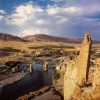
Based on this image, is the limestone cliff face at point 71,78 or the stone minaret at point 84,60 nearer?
the stone minaret at point 84,60

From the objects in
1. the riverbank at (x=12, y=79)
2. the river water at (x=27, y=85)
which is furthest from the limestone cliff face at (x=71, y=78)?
the riverbank at (x=12, y=79)

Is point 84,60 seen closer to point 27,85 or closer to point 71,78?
point 71,78

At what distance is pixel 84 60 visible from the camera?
21734 millimetres

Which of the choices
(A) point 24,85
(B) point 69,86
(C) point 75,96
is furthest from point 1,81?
(C) point 75,96

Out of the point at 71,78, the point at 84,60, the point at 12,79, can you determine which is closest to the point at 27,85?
the point at 12,79

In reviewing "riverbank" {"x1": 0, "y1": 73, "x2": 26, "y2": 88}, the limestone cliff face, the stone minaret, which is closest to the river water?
"riverbank" {"x1": 0, "y1": 73, "x2": 26, "y2": 88}

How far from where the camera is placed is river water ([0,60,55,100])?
41.5 m

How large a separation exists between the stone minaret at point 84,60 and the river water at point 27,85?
19.5 m

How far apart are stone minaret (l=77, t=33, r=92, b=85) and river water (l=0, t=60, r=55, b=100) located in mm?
19524

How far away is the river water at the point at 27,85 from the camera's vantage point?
41500 mm

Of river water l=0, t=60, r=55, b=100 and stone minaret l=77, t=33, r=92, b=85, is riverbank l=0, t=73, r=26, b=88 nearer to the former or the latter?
river water l=0, t=60, r=55, b=100

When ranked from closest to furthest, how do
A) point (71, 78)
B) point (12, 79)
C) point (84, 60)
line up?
1. point (84, 60)
2. point (71, 78)
3. point (12, 79)

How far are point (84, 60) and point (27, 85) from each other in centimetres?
2886

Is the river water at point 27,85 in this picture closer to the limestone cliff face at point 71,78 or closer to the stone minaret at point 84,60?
the limestone cliff face at point 71,78
